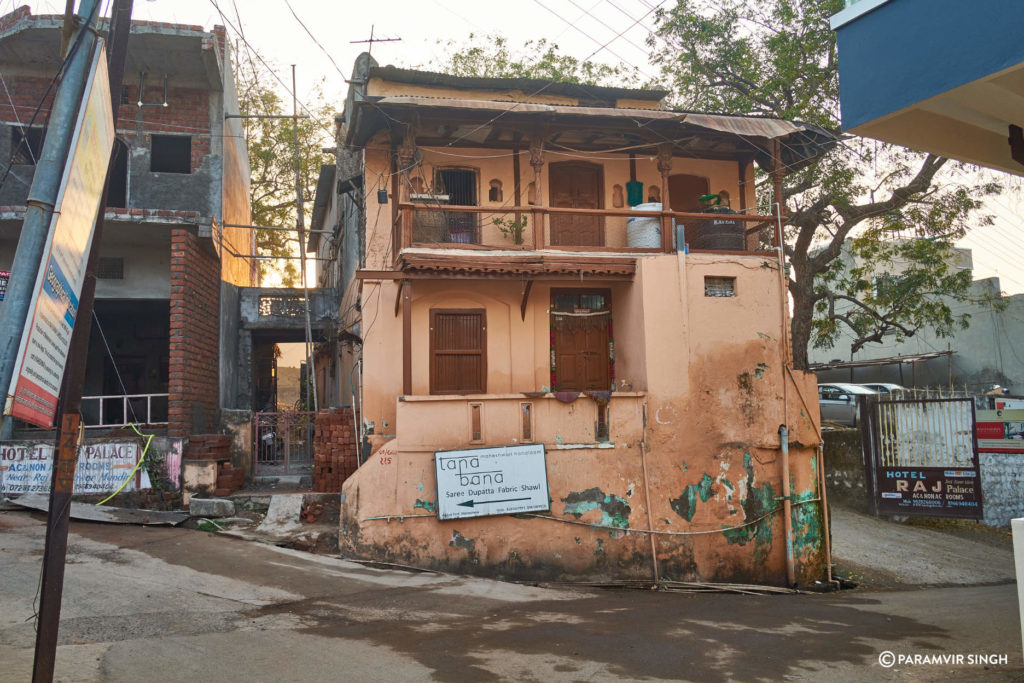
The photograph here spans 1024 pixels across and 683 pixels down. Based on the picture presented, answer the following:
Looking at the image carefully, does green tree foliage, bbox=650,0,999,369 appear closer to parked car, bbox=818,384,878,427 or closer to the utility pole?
parked car, bbox=818,384,878,427

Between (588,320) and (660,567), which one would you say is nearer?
(660,567)

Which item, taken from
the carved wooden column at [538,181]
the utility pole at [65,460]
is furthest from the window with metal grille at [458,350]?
the utility pole at [65,460]

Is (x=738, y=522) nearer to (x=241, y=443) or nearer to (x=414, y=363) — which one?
(x=414, y=363)

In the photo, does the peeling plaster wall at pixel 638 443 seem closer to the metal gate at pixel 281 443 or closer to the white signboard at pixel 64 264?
the metal gate at pixel 281 443

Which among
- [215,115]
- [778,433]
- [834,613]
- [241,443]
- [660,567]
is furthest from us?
[215,115]

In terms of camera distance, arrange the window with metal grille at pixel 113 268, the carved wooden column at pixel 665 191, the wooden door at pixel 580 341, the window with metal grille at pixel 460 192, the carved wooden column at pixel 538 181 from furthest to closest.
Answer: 1. the window with metal grille at pixel 113 268
2. the wooden door at pixel 580 341
3. the window with metal grille at pixel 460 192
4. the carved wooden column at pixel 665 191
5. the carved wooden column at pixel 538 181

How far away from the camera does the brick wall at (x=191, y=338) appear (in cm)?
1305

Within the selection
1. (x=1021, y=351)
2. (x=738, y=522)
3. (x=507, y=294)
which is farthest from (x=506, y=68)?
(x=1021, y=351)

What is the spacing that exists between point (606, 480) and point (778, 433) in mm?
3379

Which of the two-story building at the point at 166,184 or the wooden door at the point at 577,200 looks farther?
the wooden door at the point at 577,200

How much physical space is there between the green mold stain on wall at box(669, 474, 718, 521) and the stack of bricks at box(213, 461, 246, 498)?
25.2ft

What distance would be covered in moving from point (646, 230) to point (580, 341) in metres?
2.49

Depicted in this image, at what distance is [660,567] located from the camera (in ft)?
38.5

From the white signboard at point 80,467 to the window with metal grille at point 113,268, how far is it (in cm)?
428
